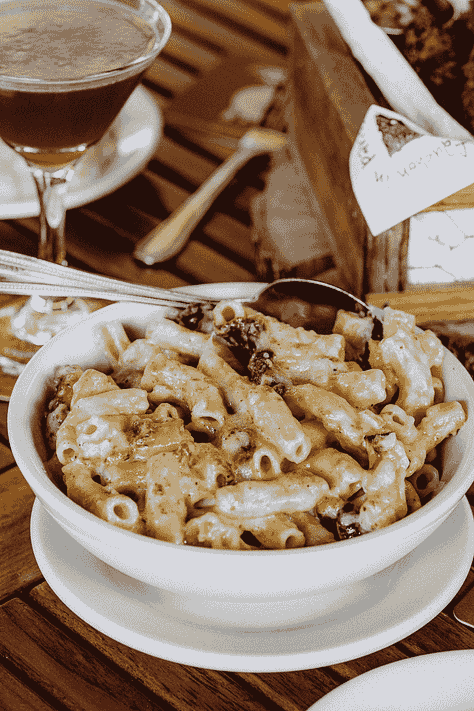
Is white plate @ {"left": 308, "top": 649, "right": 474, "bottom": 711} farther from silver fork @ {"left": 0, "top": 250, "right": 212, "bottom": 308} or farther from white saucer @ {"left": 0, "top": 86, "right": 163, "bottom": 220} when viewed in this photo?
white saucer @ {"left": 0, "top": 86, "right": 163, "bottom": 220}

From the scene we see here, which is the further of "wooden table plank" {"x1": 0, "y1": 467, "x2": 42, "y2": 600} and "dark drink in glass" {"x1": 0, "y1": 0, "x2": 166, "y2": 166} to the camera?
"dark drink in glass" {"x1": 0, "y1": 0, "x2": 166, "y2": 166}


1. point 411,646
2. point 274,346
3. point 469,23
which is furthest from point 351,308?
point 469,23

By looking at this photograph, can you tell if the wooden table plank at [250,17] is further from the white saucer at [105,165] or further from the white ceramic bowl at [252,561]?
the white ceramic bowl at [252,561]

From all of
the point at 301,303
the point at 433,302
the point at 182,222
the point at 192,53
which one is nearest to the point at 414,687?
the point at 301,303

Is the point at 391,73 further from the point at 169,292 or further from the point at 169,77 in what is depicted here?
the point at 169,77

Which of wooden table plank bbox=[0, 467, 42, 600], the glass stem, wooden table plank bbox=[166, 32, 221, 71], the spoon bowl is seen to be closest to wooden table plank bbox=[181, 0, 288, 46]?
wooden table plank bbox=[166, 32, 221, 71]
